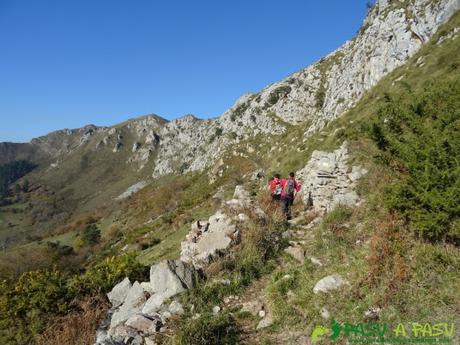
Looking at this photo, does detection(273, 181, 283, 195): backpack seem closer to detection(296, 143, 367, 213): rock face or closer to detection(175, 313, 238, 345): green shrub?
detection(296, 143, 367, 213): rock face

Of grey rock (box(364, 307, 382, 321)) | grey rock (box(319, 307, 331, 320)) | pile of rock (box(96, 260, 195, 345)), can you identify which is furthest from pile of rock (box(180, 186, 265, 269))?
grey rock (box(364, 307, 382, 321))

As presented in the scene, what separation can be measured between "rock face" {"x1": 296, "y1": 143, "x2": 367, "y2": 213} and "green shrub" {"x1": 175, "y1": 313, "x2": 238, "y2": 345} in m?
6.87

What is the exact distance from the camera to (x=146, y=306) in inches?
351

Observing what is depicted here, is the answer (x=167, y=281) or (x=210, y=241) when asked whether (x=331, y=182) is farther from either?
(x=167, y=281)

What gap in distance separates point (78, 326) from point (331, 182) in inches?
423

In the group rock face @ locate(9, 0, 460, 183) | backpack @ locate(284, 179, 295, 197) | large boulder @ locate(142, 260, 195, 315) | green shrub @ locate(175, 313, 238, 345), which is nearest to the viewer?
green shrub @ locate(175, 313, 238, 345)

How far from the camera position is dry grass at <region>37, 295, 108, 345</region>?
927 cm

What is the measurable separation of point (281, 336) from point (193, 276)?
359cm

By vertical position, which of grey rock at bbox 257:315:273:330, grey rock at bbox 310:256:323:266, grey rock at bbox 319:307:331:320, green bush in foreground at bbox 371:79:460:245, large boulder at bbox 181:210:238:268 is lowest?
grey rock at bbox 257:315:273:330

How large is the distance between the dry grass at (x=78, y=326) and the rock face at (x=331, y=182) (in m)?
9.18

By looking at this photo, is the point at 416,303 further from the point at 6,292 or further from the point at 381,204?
the point at 6,292

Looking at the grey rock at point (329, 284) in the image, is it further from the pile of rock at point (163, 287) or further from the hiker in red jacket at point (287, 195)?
the hiker in red jacket at point (287, 195)

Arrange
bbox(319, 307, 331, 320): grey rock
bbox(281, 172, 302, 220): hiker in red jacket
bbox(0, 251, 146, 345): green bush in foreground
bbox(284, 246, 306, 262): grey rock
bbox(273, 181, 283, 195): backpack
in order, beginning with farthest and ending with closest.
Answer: bbox(273, 181, 283, 195): backpack < bbox(281, 172, 302, 220): hiker in red jacket < bbox(0, 251, 146, 345): green bush in foreground < bbox(284, 246, 306, 262): grey rock < bbox(319, 307, 331, 320): grey rock

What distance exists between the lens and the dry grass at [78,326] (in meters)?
9.27
